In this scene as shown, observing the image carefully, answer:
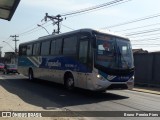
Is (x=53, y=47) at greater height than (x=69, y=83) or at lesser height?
greater

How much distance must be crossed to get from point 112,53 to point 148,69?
9.93 metres

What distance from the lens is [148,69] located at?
24.9m

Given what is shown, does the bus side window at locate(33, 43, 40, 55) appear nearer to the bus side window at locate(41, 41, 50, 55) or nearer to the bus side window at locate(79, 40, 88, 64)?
the bus side window at locate(41, 41, 50, 55)

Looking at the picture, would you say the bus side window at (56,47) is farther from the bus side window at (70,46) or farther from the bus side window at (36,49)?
the bus side window at (36,49)

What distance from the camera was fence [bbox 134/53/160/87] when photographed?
23844mm

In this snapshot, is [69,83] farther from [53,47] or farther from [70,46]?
[53,47]

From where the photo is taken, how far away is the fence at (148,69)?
78.2ft

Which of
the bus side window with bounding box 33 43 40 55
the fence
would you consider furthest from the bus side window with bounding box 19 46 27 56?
the fence

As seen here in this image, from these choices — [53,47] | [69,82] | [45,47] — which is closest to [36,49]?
[45,47]

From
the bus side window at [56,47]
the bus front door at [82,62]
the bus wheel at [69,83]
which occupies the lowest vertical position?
the bus wheel at [69,83]

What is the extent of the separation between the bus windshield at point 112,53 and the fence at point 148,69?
8051mm

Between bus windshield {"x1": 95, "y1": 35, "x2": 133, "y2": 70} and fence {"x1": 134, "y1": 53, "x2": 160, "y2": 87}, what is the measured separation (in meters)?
8.05

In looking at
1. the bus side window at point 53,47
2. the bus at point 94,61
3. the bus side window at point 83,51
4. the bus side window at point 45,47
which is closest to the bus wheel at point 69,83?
the bus at point 94,61

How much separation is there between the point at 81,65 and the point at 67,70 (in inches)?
85.9
